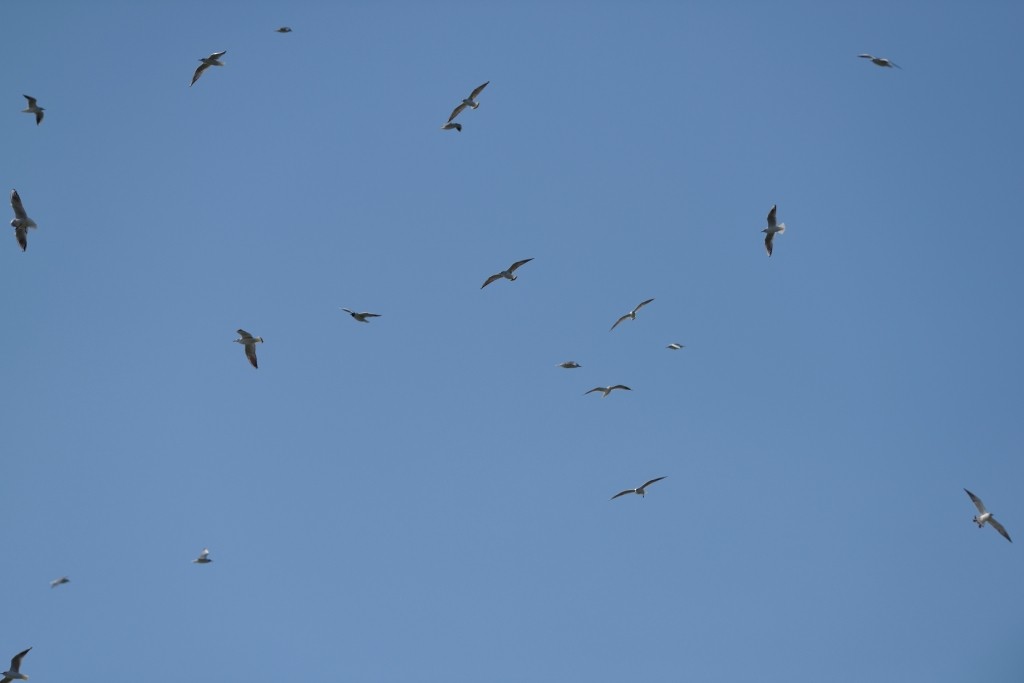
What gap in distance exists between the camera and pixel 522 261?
53.9 meters

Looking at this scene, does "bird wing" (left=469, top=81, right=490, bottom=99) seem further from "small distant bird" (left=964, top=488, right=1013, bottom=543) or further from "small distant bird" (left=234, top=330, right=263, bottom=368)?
"small distant bird" (left=964, top=488, right=1013, bottom=543)

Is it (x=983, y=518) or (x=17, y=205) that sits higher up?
(x=17, y=205)

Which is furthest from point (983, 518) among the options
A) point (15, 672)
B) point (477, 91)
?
point (15, 672)

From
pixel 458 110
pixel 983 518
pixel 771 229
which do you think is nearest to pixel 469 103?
pixel 458 110

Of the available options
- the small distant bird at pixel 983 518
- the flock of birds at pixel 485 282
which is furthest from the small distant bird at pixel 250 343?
the small distant bird at pixel 983 518

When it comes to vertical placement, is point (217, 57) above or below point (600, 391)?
above

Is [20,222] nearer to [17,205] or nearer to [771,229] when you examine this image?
[17,205]

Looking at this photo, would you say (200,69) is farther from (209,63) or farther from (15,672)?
(15,672)

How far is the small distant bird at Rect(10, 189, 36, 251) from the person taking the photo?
51.9m

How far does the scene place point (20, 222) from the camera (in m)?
52.1

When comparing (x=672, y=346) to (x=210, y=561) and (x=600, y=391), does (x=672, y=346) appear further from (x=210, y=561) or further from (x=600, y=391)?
(x=210, y=561)

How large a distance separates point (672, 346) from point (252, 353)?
60.8 feet

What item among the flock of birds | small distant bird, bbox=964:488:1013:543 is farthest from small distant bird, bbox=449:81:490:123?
small distant bird, bbox=964:488:1013:543

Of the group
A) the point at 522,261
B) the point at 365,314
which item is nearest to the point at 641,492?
the point at 522,261
